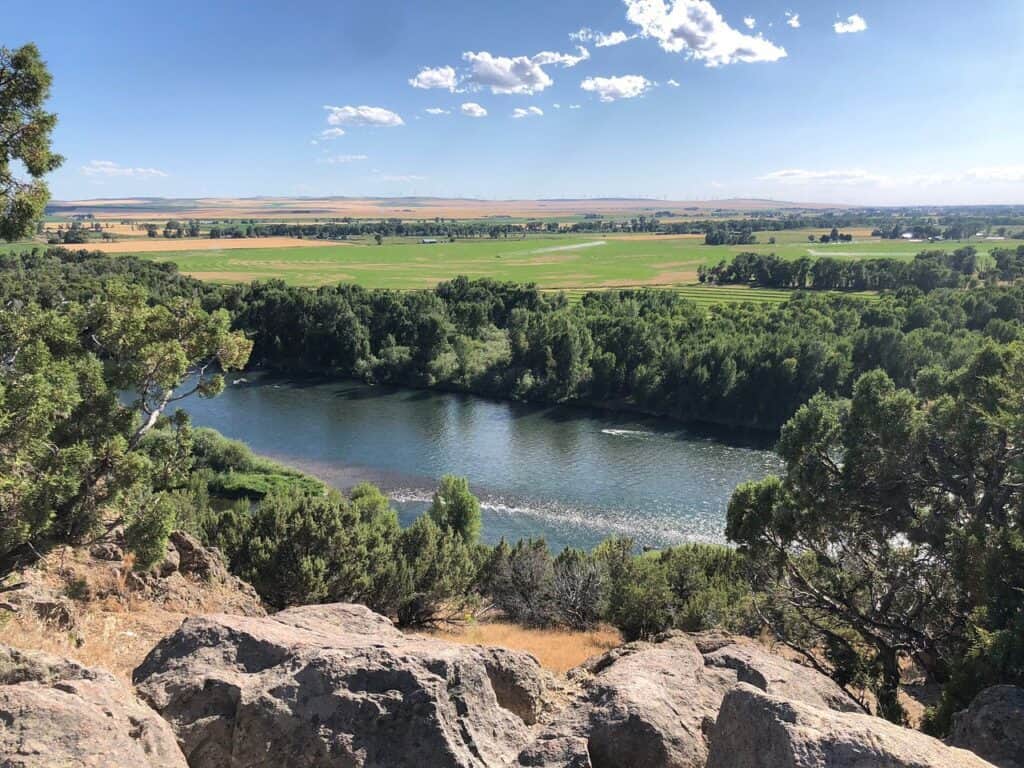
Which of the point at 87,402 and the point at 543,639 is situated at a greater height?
the point at 87,402

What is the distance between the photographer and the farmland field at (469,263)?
134m

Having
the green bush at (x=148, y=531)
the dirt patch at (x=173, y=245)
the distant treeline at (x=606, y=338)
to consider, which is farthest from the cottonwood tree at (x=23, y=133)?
the dirt patch at (x=173, y=245)

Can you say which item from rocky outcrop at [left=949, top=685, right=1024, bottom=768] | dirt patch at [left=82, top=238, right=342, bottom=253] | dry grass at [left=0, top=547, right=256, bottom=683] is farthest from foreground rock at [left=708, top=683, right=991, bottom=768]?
dirt patch at [left=82, top=238, right=342, bottom=253]

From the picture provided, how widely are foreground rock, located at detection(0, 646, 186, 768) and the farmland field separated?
116m

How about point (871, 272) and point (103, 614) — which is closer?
point (103, 614)

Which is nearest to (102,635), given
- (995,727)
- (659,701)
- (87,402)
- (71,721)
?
(87,402)

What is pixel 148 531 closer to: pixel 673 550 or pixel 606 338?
pixel 673 550

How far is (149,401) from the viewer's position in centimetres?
1695

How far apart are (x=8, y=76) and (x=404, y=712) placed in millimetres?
13138

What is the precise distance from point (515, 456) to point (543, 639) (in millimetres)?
33275

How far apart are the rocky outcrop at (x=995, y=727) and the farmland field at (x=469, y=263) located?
382 feet

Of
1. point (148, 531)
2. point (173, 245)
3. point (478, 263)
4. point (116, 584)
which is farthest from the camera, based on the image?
point (173, 245)

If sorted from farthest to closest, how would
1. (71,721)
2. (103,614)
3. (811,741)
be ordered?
(103,614) → (811,741) → (71,721)

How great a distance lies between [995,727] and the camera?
372 inches
